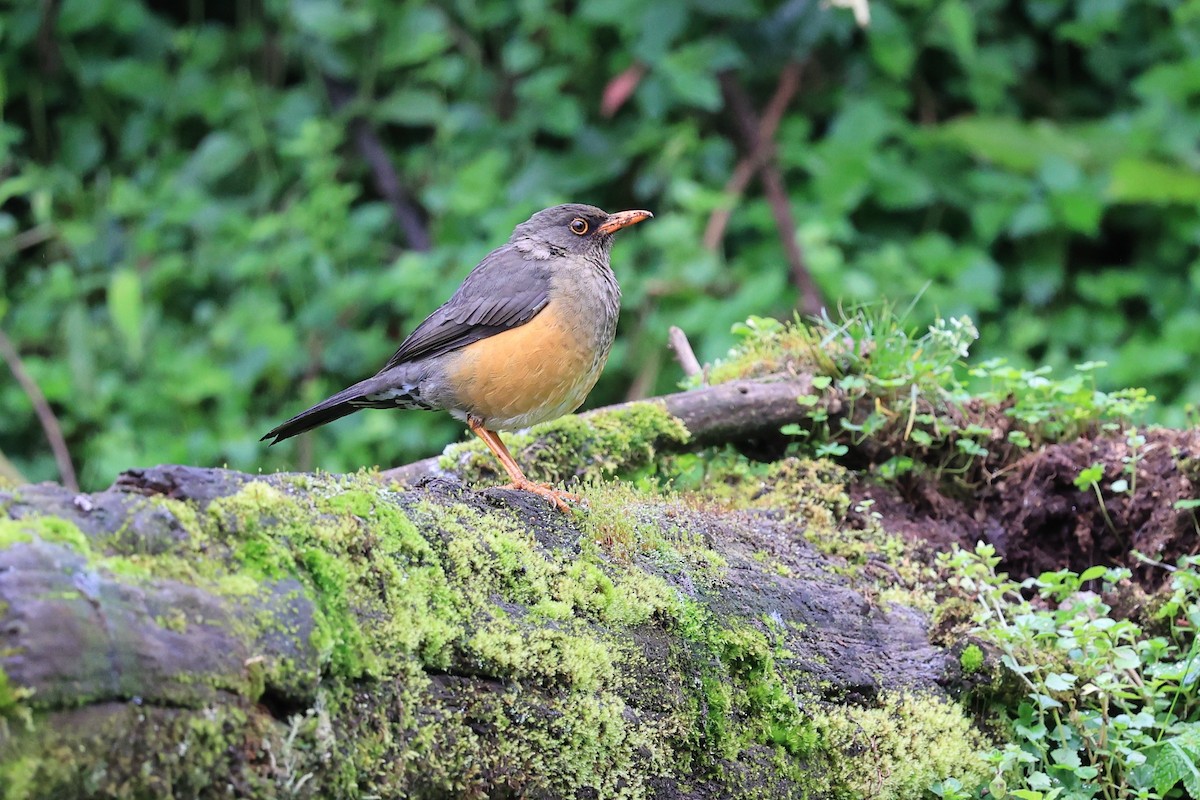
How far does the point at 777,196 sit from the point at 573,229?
357 cm

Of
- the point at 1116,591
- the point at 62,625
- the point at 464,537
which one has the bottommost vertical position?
the point at 1116,591

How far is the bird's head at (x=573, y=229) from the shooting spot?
4.83 m

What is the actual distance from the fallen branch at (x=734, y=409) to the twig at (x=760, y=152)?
3.45 metres

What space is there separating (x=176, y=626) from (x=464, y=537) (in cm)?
88

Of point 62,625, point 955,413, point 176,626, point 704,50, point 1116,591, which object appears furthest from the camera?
point 704,50

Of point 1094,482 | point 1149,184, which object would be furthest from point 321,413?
point 1149,184

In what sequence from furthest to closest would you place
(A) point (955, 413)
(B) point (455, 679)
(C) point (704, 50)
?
(C) point (704, 50) → (A) point (955, 413) → (B) point (455, 679)

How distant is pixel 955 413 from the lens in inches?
185

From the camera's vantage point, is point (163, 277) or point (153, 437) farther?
point (163, 277)

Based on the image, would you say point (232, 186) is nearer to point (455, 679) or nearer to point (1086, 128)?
point (1086, 128)

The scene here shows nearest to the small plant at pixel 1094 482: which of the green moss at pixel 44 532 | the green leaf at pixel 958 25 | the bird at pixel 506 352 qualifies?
the bird at pixel 506 352

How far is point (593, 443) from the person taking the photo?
15.4 ft

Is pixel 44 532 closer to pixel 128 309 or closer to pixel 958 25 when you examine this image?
pixel 128 309

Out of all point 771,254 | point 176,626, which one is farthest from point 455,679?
point 771,254
